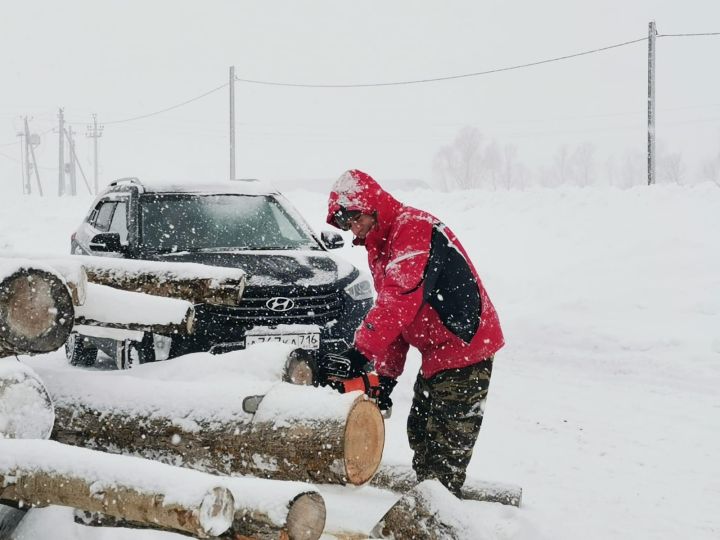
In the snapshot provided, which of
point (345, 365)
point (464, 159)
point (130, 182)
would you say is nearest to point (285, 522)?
point (345, 365)

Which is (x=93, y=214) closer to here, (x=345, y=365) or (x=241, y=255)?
(x=241, y=255)

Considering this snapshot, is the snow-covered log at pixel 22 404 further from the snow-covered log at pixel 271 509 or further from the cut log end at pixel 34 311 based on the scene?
the snow-covered log at pixel 271 509

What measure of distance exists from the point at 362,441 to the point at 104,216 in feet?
17.8

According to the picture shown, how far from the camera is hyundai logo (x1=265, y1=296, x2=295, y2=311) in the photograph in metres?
5.47

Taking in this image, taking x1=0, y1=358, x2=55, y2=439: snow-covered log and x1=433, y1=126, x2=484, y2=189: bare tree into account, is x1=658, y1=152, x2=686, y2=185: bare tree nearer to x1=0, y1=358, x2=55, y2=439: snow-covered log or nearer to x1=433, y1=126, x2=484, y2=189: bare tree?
x1=433, y1=126, x2=484, y2=189: bare tree

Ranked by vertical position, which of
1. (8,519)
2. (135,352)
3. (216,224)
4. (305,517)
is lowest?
(8,519)

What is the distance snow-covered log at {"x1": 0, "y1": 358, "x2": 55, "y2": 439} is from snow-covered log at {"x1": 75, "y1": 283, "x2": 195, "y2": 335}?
56 cm

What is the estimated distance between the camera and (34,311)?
272 cm

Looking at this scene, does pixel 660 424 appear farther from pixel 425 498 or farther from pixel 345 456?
pixel 345 456

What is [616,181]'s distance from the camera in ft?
440

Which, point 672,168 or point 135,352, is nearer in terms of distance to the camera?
point 135,352

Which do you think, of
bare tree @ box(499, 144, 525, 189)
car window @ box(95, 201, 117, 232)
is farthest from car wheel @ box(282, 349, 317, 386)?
bare tree @ box(499, 144, 525, 189)

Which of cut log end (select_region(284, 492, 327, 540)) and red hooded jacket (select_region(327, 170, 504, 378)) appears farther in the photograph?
red hooded jacket (select_region(327, 170, 504, 378))

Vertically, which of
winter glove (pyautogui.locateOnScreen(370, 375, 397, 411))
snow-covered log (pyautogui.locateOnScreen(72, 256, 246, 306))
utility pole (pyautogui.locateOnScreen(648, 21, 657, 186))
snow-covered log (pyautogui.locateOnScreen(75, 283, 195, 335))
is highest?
utility pole (pyautogui.locateOnScreen(648, 21, 657, 186))
